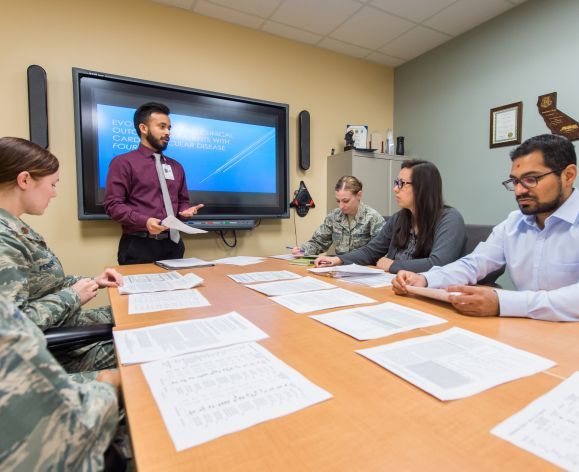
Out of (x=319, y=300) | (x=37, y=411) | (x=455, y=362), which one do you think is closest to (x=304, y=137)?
(x=319, y=300)

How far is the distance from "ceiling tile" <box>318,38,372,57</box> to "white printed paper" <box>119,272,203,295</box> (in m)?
2.81

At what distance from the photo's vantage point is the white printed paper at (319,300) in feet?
3.35

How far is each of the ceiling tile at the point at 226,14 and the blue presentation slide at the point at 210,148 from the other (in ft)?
2.84

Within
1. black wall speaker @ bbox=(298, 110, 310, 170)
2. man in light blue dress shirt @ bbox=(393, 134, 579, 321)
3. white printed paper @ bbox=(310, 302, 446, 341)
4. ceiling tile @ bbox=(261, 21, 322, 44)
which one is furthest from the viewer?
black wall speaker @ bbox=(298, 110, 310, 170)

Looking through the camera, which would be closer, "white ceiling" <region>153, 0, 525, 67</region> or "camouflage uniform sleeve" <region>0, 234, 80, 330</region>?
"camouflage uniform sleeve" <region>0, 234, 80, 330</region>

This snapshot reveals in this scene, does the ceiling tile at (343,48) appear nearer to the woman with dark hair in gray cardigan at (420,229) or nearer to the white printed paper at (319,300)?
the woman with dark hair in gray cardigan at (420,229)

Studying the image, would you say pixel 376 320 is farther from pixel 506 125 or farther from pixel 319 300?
pixel 506 125

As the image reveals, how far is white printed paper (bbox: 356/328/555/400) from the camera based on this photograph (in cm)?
56

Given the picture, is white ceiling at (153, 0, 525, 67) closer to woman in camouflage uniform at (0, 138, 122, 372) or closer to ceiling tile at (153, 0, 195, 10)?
ceiling tile at (153, 0, 195, 10)

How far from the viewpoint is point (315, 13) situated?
9.17ft

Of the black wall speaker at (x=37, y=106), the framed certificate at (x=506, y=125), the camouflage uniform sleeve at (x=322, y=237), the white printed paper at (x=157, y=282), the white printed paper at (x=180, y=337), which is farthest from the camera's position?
the framed certificate at (x=506, y=125)

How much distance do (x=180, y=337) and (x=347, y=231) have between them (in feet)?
6.29

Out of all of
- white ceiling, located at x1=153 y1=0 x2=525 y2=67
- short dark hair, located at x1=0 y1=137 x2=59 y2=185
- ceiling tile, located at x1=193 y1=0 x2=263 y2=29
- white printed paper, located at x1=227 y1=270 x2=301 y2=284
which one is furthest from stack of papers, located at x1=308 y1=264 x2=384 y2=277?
ceiling tile, located at x1=193 y1=0 x2=263 y2=29

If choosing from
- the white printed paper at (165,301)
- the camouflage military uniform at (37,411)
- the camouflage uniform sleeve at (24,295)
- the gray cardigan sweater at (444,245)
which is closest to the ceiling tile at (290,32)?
the gray cardigan sweater at (444,245)
